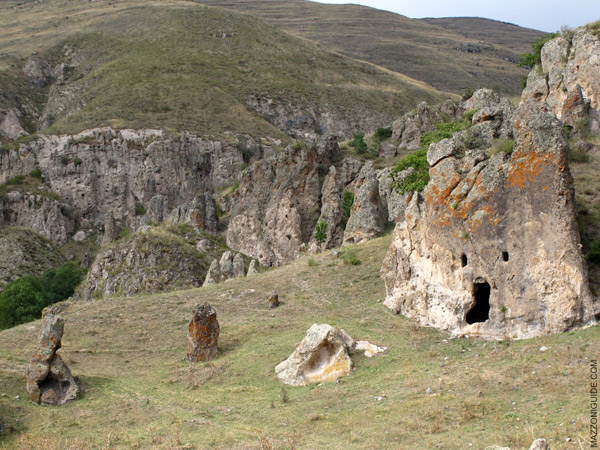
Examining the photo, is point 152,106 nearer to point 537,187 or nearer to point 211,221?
point 211,221

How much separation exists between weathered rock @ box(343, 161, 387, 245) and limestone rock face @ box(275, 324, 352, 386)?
15826mm

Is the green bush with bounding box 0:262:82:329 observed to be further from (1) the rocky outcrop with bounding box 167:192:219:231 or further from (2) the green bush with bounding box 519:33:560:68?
(2) the green bush with bounding box 519:33:560:68

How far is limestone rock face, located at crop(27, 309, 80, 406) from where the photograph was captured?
1950 cm

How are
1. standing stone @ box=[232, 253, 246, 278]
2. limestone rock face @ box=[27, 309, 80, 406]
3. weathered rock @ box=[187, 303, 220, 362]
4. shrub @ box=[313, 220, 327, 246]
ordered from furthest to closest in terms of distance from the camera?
shrub @ box=[313, 220, 327, 246]
standing stone @ box=[232, 253, 246, 278]
weathered rock @ box=[187, 303, 220, 362]
limestone rock face @ box=[27, 309, 80, 406]

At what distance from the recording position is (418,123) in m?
51.3

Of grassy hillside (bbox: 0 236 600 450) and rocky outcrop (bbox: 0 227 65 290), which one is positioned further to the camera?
rocky outcrop (bbox: 0 227 65 290)

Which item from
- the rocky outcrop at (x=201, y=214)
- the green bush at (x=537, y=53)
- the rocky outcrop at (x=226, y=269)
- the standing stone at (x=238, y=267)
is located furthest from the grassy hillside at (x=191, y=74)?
the standing stone at (x=238, y=267)

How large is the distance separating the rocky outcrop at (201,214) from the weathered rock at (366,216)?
16510 millimetres

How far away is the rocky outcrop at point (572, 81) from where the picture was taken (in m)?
29.6

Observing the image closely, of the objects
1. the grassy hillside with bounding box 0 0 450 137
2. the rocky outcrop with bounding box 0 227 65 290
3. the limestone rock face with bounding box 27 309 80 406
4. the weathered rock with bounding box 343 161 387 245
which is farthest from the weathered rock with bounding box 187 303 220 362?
the grassy hillside with bounding box 0 0 450 137

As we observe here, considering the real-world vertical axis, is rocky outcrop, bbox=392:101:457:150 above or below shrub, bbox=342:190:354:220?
above

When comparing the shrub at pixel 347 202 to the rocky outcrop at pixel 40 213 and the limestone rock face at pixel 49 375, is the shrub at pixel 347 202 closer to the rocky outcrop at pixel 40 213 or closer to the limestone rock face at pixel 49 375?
the limestone rock face at pixel 49 375

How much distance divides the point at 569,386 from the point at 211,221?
38633 mm

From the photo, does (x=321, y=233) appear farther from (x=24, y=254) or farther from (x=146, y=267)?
(x=24, y=254)
